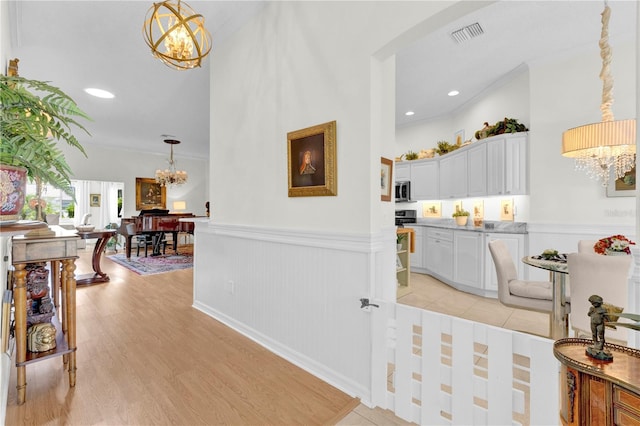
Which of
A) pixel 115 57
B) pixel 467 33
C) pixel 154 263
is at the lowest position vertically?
pixel 154 263

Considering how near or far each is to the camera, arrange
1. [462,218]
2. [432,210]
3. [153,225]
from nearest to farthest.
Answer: [462,218], [432,210], [153,225]

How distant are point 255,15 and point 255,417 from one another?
3245mm

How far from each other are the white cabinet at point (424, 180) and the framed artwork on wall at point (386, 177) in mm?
3659

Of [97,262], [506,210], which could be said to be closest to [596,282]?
[506,210]

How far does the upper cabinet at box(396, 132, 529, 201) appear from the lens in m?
4.04

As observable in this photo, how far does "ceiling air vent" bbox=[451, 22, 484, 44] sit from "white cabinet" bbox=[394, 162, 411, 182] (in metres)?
2.88

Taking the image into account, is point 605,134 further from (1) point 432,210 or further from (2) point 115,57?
(2) point 115,57

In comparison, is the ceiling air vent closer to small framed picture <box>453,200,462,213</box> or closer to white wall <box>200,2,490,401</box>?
white wall <box>200,2,490,401</box>

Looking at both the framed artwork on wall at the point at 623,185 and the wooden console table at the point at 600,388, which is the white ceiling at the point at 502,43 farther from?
the wooden console table at the point at 600,388

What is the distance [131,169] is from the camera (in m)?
8.57

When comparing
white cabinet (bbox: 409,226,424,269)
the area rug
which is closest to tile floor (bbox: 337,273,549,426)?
white cabinet (bbox: 409,226,424,269)

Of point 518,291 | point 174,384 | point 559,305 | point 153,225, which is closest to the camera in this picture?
point 174,384

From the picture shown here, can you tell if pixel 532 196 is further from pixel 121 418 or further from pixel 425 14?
pixel 121 418

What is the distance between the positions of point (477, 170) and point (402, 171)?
1787 mm
